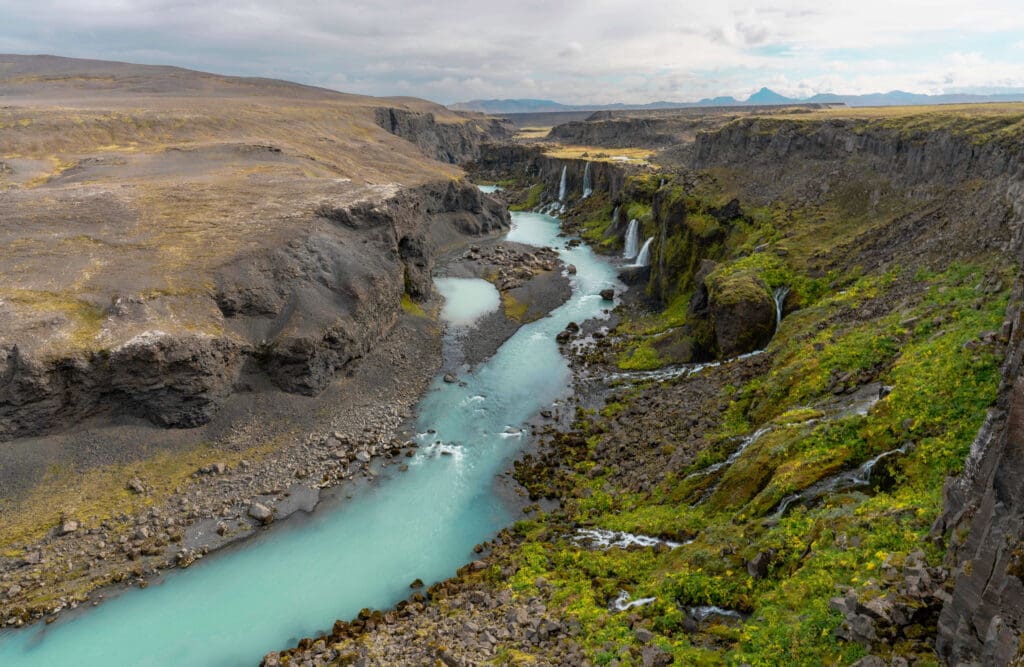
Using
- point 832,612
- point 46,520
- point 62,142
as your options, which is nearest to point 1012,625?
point 832,612

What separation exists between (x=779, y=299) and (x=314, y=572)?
38.7 m

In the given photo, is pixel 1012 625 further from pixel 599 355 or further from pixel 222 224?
pixel 222 224

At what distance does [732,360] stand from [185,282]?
42.9 meters

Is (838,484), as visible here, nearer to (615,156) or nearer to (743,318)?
(743,318)

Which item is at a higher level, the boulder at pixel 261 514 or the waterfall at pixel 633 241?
the waterfall at pixel 633 241

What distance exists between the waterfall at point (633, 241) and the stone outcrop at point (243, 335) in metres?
38.5

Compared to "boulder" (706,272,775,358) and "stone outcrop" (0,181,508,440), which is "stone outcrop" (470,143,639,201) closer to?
"stone outcrop" (0,181,508,440)

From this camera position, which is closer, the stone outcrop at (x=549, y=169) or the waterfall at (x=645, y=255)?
the waterfall at (x=645, y=255)

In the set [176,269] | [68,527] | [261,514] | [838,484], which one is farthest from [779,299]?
[68,527]

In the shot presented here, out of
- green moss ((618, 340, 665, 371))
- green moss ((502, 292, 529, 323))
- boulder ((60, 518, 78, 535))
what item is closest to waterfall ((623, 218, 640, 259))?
green moss ((502, 292, 529, 323))

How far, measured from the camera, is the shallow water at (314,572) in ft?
81.9

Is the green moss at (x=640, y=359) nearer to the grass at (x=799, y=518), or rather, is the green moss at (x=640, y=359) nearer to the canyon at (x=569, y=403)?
the canyon at (x=569, y=403)

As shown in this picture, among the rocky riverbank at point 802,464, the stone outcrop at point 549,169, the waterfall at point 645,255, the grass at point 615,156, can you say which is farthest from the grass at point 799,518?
the grass at point 615,156

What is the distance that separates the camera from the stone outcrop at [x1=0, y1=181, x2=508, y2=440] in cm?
3359
